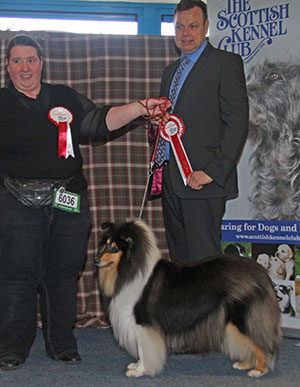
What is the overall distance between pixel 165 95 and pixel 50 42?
1251mm

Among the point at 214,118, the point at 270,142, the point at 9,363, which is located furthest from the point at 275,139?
the point at 9,363

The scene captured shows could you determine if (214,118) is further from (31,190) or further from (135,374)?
(135,374)

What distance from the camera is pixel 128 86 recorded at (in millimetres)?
4012

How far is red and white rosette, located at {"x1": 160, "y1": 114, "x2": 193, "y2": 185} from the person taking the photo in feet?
9.84

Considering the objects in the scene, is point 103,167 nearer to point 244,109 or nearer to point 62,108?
point 62,108

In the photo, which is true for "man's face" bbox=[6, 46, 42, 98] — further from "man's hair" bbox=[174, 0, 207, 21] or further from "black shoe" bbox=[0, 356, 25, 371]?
"black shoe" bbox=[0, 356, 25, 371]

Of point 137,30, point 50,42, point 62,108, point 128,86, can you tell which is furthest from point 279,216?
point 137,30

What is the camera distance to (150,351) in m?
2.79

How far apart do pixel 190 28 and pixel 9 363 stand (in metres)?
2.22

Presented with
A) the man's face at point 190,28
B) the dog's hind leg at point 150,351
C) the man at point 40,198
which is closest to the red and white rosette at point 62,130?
the man at point 40,198

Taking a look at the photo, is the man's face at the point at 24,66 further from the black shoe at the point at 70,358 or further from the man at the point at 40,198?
the black shoe at the point at 70,358

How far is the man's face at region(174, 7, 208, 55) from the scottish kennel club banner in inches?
33.5

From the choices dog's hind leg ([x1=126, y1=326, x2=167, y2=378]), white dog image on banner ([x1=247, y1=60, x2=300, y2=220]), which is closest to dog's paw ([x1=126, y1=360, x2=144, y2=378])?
dog's hind leg ([x1=126, y1=326, x2=167, y2=378])

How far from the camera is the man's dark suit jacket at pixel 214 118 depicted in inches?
115
